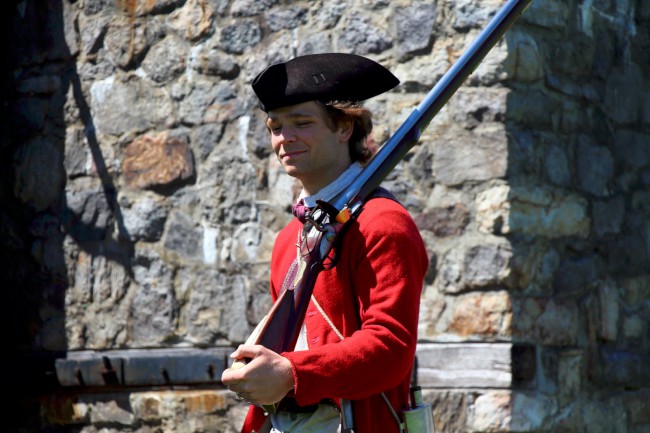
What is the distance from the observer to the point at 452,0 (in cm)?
484

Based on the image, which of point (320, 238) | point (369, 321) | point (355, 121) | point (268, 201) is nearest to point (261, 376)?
point (369, 321)

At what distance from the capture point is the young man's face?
286 cm

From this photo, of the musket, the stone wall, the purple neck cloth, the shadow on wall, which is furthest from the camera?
the shadow on wall

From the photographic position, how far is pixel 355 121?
2939mm

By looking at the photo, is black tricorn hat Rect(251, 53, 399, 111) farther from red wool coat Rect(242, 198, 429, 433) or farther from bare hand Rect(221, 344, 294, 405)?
bare hand Rect(221, 344, 294, 405)

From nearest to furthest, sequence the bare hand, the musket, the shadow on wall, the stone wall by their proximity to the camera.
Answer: the bare hand
the musket
the stone wall
the shadow on wall

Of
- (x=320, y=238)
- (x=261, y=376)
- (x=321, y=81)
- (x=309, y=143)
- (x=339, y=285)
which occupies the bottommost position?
(x=261, y=376)

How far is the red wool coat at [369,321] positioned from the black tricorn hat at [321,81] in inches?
11.3

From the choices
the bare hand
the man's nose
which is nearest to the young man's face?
the man's nose

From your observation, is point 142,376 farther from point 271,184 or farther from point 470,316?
point 470,316

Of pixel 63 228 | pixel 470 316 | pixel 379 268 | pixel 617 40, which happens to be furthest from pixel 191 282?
pixel 379 268

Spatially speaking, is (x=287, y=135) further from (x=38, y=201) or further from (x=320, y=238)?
(x=38, y=201)

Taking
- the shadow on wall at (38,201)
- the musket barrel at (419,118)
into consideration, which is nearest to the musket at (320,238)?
the musket barrel at (419,118)

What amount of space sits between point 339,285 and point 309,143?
0.35m
